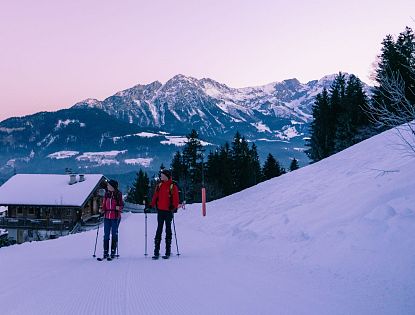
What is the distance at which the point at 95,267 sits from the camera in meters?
8.24

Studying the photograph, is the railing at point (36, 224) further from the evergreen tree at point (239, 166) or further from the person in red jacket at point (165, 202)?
the person in red jacket at point (165, 202)

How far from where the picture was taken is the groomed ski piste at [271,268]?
5359 mm

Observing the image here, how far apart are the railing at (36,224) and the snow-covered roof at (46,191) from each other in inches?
96.6

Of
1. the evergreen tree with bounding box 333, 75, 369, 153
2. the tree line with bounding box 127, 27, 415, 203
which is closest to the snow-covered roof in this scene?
the tree line with bounding box 127, 27, 415, 203

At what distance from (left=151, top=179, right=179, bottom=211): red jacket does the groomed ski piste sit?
1.26 meters

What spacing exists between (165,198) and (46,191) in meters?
52.3

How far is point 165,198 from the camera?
947cm

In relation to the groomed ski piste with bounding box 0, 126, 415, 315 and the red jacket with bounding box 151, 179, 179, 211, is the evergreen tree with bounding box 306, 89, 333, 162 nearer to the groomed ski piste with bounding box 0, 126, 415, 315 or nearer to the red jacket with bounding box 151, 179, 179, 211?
the groomed ski piste with bounding box 0, 126, 415, 315

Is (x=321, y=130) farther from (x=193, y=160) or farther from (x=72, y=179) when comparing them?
(x=72, y=179)

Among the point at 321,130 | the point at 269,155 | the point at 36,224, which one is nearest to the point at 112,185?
the point at 36,224

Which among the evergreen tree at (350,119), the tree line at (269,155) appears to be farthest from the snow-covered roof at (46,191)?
the evergreen tree at (350,119)

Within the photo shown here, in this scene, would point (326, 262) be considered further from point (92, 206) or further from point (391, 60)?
point (92, 206)

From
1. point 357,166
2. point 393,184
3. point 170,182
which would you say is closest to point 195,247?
point 170,182

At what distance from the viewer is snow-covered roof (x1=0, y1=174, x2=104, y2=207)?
178 feet
